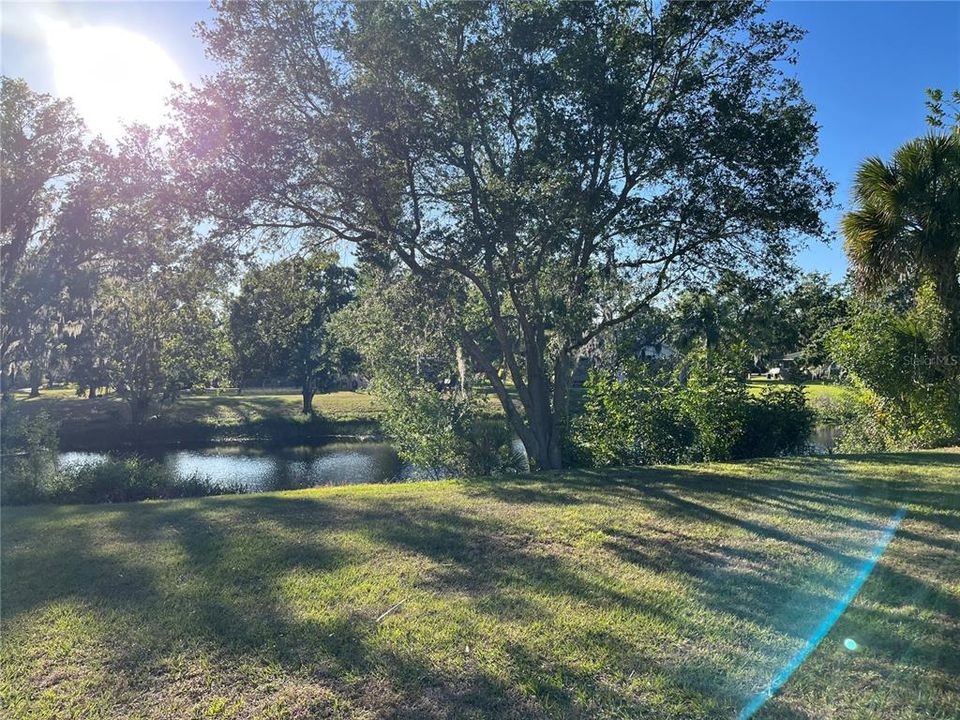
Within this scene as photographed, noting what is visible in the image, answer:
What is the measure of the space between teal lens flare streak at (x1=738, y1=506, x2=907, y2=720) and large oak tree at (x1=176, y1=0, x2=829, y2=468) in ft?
18.6

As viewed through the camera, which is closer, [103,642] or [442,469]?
[103,642]

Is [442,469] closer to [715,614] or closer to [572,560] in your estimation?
[572,560]

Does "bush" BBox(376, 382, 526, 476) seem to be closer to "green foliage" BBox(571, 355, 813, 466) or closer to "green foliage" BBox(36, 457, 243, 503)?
"green foliage" BBox(571, 355, 813, 466)

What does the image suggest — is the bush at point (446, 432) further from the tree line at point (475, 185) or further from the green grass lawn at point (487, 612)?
the green grass lawn at point (487, 612)

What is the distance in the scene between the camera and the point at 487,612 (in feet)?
13.2

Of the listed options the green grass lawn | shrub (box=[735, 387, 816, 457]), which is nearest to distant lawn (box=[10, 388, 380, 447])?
shrub (box=[735, 387, 816, 457])

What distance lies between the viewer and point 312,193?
990cm

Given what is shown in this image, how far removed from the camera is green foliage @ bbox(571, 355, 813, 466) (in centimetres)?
1151

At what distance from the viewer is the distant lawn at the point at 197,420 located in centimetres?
2811

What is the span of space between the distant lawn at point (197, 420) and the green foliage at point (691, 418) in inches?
608

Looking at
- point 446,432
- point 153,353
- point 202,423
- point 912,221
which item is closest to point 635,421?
point 446,432

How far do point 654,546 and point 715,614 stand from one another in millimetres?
1420

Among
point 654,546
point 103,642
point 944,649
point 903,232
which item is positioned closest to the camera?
point 944,649

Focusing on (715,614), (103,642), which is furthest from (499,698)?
(103,642)
